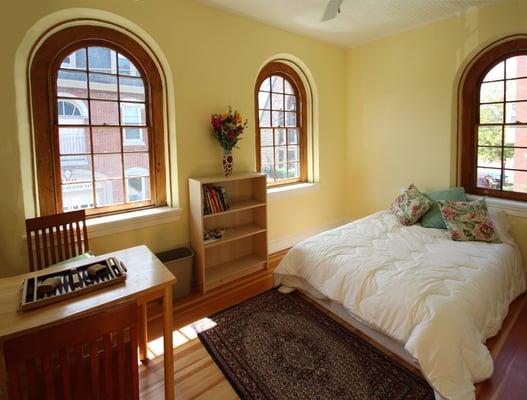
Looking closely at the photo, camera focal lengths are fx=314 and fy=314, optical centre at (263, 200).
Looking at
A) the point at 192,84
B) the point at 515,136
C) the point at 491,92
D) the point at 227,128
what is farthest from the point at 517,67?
the point at 192,84

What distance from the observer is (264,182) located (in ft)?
11.1

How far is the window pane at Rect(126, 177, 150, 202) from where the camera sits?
2893 mm

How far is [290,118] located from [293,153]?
18.2 inches

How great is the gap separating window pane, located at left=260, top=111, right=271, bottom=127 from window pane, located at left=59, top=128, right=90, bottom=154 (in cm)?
190

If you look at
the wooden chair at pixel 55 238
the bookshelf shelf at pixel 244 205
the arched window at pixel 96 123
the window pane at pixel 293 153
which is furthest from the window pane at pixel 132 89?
the window pane at pixel 293 153

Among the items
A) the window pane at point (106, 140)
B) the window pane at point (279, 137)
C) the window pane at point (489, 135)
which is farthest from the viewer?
the window pane at point (279, 137)

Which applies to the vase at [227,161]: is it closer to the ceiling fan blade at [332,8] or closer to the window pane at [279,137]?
the window pane at [279,137]

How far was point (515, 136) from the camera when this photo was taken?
3213 millimetres

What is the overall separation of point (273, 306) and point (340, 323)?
57 cm

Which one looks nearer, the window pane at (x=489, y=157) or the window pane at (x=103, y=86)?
the window pane at (x=103, y=86)

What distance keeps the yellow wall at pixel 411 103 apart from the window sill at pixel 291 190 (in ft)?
2.60

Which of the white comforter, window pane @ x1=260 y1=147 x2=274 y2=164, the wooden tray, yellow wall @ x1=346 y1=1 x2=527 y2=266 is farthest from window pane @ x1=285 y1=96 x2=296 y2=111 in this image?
the wooden tray

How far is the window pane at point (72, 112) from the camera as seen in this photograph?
98.0 inches

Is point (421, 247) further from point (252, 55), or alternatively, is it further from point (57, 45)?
point (57, 45)
